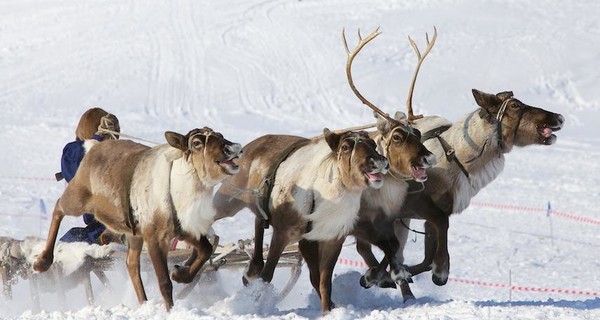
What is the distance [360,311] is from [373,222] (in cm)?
77

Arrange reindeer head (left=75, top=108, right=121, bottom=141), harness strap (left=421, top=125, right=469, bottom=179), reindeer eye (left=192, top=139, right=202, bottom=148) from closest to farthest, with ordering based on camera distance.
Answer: reindeer eye (left=192, top=139, right=202, bottom=148), harness strap (left=421, top=125, right=469, bottom=179), reindeer head (left=75, top=108, right=121, bottom=141)

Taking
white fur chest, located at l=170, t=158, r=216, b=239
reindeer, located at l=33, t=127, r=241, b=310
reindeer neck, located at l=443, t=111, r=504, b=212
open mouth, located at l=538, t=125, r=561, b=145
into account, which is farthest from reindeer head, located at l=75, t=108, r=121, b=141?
open mouth, located at l=538, t=125, r=561, b=145

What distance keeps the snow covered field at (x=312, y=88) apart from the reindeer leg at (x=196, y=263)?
4.16 feet

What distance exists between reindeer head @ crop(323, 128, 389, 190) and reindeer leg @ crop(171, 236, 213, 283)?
126 cm

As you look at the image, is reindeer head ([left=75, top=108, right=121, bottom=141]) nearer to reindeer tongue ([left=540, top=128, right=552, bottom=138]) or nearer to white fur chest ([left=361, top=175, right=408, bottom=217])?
white fur chest ([left=361, top=175, right=408, bottom=217])

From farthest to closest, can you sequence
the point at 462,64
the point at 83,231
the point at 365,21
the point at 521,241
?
the point at 365,21 → the point at 462,64 → the point at 521,241 → the point at 83,231

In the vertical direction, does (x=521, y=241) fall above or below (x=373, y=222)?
below

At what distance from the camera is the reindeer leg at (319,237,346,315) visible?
7.86 metres

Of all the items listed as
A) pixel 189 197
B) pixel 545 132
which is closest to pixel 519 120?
pixel 545 132

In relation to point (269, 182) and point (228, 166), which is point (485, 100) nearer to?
point (269, 182)

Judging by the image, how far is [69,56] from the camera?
3331 cm

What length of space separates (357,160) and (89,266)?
3.02 metres

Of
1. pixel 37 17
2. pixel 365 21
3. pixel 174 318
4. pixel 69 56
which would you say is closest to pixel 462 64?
pixel 365 21

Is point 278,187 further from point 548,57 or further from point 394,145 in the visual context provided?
point 548,57
